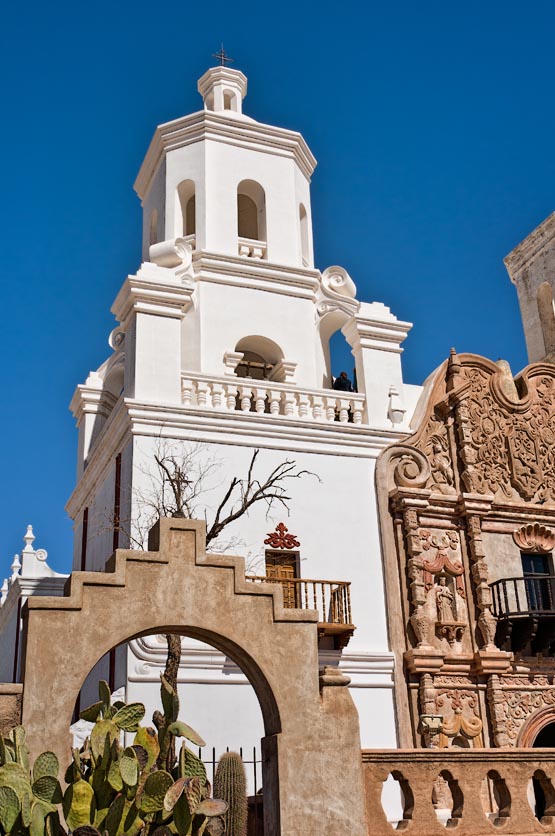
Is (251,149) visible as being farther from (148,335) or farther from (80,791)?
(80,791)

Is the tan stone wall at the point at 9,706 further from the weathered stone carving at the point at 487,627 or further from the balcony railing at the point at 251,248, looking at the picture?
the balcony railing at the point at 251,248

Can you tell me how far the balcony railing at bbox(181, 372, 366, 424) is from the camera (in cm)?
1992

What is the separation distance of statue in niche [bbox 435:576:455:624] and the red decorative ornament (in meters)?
3.38

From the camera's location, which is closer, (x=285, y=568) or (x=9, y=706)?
(x=9, y=706)

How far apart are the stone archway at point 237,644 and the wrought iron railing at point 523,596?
11011mm

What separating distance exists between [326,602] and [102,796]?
427 inches

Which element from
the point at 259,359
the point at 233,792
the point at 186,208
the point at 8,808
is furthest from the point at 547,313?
the point at 8,808

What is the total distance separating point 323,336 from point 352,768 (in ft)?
52.0

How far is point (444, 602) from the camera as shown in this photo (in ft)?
66.7

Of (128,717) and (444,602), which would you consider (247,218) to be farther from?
(128,717)

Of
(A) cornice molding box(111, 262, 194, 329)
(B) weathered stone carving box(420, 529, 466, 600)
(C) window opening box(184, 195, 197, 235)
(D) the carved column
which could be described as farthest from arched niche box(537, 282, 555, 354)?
(A) cornice molding box(111, 262, 194, 329)

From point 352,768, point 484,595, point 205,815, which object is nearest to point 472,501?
point 484,595

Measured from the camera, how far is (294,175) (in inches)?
980

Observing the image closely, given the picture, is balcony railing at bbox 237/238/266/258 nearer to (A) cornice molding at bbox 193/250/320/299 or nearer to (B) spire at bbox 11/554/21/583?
(A) cornice molding at bbox 193/250/320/299
